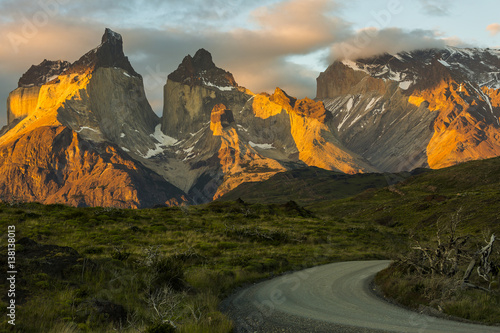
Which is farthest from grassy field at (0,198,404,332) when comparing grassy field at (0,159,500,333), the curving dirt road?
the curving dirt road

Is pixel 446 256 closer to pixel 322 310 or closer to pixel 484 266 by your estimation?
pixel 484 266

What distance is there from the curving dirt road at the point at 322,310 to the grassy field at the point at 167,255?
1239mm

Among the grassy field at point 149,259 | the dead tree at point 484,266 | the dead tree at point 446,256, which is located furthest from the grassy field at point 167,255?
the dead tree at point 446,256

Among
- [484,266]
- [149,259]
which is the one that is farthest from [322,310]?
[149,259]

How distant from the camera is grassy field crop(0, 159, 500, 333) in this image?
14898mm

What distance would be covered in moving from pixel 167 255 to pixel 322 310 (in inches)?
614

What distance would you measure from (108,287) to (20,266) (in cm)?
361

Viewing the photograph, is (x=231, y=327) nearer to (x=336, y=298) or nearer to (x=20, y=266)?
(x=336, y=298)

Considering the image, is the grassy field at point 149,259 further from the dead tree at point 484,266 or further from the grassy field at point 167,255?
the dead tree at point 484,266

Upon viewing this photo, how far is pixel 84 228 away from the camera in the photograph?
140 ft

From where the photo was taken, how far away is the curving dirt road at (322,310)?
50.0ft

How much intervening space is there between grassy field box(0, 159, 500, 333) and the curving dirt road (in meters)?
1.24

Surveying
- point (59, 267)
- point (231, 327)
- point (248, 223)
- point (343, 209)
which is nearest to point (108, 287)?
point (59, 267)

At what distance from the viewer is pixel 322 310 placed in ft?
59.5
